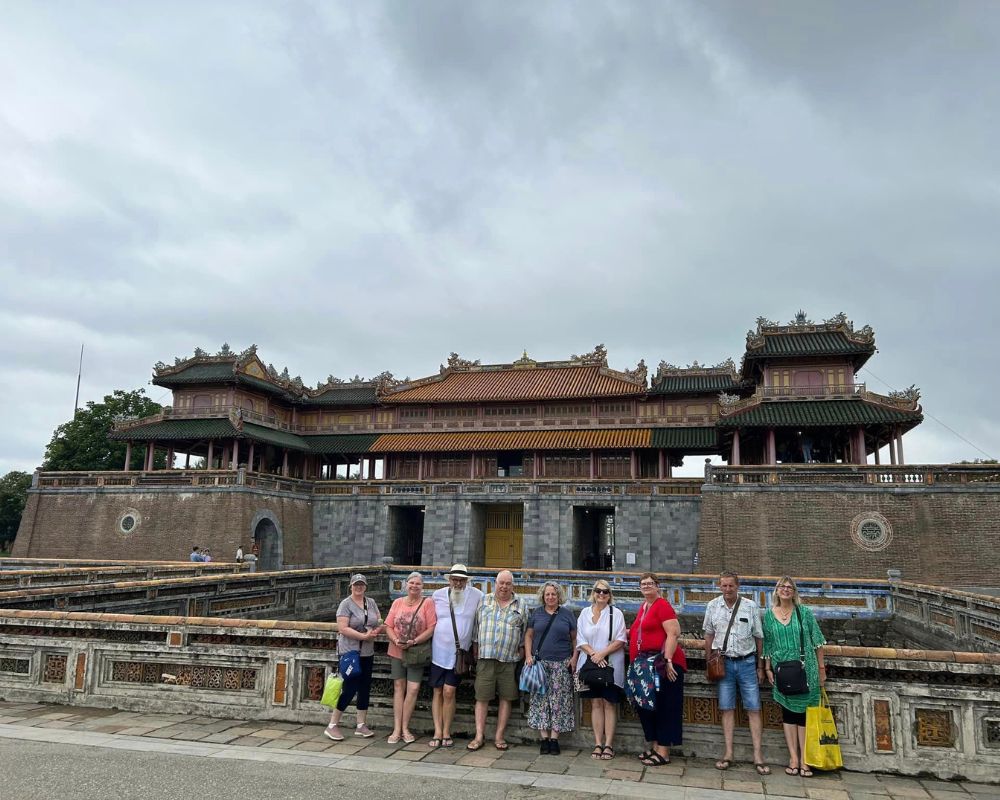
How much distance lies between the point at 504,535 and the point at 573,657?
27.7 metres

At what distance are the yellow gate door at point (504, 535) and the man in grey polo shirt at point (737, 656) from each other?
27.4 m

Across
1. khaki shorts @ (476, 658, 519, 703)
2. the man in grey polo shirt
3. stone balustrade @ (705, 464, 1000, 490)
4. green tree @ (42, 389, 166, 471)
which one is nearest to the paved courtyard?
the man in grey polo shirt

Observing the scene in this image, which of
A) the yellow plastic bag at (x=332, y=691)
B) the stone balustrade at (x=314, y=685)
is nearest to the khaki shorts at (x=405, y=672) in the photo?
the stone balustrade at (x=314, y=685)

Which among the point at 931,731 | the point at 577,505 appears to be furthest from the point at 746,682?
the point at 577,505

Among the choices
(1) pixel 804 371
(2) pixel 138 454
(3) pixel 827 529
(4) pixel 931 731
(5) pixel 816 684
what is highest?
(1) pixel 804 371

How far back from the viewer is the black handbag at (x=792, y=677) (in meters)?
6.31

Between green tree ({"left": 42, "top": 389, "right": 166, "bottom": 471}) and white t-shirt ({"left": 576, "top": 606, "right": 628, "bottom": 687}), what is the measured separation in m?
42.6

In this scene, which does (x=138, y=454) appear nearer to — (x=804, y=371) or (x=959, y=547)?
(x=804, y=371)

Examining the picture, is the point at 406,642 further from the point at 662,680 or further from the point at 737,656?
the point at 737,656

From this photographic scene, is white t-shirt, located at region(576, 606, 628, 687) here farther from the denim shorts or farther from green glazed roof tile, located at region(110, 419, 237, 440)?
green glazed roof tile, located at region(110, 419, 237, 440)

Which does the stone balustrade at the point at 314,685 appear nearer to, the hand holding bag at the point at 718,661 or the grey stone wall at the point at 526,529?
the hand holding bag at the point at 718,661

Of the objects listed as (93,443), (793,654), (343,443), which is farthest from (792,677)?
(93,443)

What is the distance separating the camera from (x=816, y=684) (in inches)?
253

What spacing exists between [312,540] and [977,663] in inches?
1301
